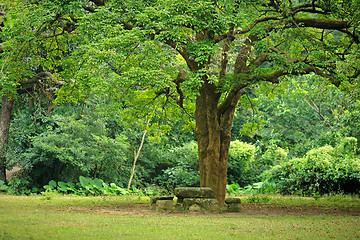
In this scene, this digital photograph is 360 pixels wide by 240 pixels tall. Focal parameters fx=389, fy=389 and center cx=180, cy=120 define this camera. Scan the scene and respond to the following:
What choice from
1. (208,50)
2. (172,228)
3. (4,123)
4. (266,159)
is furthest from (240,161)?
(172,228)

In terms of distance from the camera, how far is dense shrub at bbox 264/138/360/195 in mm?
16594

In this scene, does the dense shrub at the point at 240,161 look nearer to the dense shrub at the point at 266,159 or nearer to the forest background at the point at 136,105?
the forest background at the point at 136,105

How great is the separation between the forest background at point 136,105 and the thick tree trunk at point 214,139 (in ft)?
1.95

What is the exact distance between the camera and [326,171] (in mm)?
16953

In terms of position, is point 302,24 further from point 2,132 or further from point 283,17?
point 2,132

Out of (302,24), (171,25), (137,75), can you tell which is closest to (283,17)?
(302,24)

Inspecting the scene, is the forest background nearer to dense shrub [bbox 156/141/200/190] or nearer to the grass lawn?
dense shrub [bbox 156/141/200/190]

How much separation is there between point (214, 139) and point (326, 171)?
294 inches

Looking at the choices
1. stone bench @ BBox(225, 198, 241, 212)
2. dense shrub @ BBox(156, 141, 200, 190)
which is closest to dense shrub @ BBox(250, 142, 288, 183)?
dense shrub @ BBox(156, 141, 200, 190)

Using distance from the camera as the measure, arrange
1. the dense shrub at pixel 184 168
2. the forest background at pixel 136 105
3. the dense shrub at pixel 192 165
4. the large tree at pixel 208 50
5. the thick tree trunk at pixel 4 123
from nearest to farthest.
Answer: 1. the large tree at pixel 208 50
2. the forest background at pixel 136 105
3. the thick tree trunk at pixel 4 123
4. the dense shrub at pixel 184 168
5. the dense shrub at pixel 192 165

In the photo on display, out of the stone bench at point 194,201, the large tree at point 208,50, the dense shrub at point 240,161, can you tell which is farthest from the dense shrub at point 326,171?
the stone bench at point 194,201

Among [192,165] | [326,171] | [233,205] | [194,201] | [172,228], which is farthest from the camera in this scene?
[192,165]

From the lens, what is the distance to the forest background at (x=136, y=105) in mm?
10648

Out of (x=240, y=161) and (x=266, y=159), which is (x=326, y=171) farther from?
(x=240, y=161)
